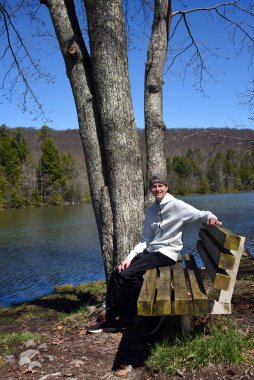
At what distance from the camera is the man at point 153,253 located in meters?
4.84

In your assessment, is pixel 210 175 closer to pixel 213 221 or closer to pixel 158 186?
pixel 158 186

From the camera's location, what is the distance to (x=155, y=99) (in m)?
6.64

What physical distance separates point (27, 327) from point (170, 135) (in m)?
5.12

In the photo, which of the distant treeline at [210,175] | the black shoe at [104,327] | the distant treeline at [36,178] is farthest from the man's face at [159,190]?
the distant treeline at [210,175]

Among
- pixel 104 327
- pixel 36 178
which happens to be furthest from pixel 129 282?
pixel 36 178

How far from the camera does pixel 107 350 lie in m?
4.50

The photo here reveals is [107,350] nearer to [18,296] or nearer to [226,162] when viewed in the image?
[18,296]

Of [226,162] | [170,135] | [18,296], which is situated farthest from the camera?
[226,162]

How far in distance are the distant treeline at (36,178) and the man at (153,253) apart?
74.3 metres

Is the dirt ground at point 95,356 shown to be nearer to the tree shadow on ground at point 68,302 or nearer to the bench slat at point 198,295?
the bench slat at point 198,295

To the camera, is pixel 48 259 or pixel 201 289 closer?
pixel 201 289

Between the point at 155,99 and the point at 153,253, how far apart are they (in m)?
2.72

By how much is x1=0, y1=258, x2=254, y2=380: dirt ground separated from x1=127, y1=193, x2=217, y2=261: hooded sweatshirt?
846 millimetres

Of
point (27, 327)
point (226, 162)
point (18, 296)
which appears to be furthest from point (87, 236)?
point (226, 162)
